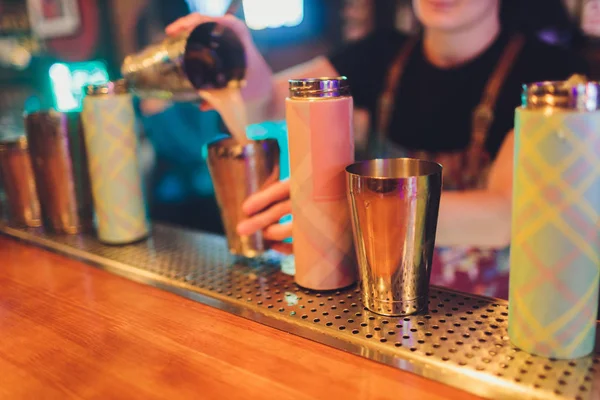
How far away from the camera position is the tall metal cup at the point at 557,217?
0.58 m

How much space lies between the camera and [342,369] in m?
0.67

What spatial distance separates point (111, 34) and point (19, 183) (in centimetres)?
365

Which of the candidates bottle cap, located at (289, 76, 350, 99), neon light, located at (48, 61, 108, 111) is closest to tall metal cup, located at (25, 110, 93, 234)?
bottle cap, located at (289, 76, 350, 99)

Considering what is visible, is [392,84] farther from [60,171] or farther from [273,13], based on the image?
[273,13]

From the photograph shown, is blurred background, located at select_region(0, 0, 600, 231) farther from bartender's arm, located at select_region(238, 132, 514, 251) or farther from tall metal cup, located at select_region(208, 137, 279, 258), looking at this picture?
tall metal cup, located at select_region(208, 137, 279, 258)

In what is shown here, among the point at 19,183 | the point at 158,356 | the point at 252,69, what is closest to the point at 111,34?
the point at 252,69

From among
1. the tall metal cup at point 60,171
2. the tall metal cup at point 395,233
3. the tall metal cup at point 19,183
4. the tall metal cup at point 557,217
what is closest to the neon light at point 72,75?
the tall metal cup at point 19,183

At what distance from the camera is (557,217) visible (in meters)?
0.60

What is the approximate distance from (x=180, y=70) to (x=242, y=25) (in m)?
0.34

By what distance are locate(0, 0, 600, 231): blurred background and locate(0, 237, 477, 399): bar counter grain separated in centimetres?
247

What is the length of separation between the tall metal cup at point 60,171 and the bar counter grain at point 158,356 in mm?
350

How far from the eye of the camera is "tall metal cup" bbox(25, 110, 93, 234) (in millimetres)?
1233

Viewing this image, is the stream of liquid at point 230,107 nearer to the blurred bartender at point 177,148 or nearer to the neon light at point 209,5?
the blurred bartender at point 177,148

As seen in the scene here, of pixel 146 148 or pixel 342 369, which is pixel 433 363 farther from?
pixel 146 148
